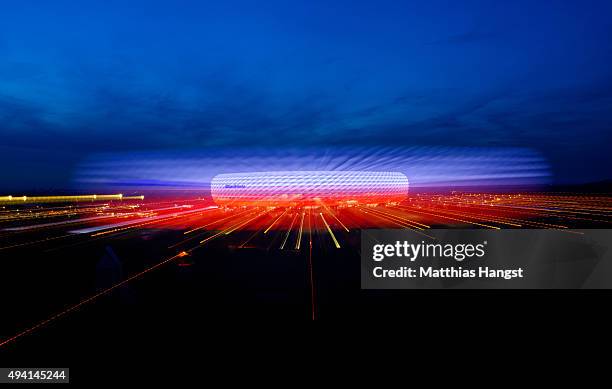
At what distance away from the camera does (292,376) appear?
6.06 metres

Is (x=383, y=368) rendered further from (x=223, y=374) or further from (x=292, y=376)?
(x=223, y=374)

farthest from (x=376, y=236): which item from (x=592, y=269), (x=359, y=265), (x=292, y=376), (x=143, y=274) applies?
(x=292, y=376)

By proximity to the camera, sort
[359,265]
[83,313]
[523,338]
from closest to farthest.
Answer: [523,338]
[83,313]
[359,265]

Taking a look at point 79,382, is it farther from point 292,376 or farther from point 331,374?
point 331,374

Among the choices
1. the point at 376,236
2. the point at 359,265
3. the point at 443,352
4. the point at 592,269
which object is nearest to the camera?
the point at 443,352

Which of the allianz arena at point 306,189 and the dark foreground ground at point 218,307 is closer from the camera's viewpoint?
the dark foreground ground at point 218,307

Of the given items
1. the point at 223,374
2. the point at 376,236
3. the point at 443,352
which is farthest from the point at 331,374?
the point at 376,236

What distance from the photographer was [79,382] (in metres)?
6.08

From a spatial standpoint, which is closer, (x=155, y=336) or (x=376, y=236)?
(x=155, y=336)

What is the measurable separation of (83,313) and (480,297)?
10856 millimetres

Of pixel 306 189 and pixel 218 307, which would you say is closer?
pixel 218 307

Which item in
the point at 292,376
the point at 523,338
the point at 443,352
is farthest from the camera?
the point at 523,338

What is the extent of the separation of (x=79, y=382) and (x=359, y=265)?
35.3 feet

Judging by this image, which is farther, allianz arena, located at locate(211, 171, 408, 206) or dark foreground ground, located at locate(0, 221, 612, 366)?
allianz arena, located at locate(211, 171, 408, 206)
